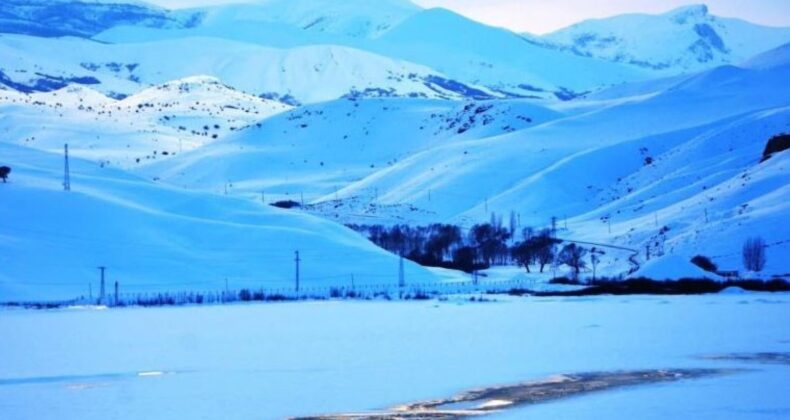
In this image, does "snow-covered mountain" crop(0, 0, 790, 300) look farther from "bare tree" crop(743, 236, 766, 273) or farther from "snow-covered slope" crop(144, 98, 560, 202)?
"bare tree" crop(743, 236, 766, 273)

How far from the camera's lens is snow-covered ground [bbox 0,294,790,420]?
25016 mm

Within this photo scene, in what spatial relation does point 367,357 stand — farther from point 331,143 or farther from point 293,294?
point 331,143

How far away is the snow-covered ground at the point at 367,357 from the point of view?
A: 82.1ft

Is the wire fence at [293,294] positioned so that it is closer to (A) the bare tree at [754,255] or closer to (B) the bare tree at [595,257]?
(B) the bare tree at [595,257]

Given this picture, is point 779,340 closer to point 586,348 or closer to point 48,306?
point 586,348

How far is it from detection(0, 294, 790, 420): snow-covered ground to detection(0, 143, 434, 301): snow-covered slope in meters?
15.1

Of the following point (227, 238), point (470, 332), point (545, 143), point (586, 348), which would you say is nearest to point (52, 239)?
point (227, 238)

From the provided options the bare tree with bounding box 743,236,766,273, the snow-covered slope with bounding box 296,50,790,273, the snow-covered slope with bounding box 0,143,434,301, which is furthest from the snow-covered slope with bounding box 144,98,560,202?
the bare tree with bounding box 743,236,766,273

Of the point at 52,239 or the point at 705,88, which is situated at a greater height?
the point at 705,88

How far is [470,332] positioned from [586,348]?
5.99 m

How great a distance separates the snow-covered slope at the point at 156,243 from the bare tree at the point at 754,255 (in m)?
19.0

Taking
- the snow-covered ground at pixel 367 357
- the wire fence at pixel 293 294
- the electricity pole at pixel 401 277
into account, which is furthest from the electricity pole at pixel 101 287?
the electricity pole at pixel 401 277

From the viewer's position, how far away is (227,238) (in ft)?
252

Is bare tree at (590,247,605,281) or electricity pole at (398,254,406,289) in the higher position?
bare tree at (590,247,605,281)
